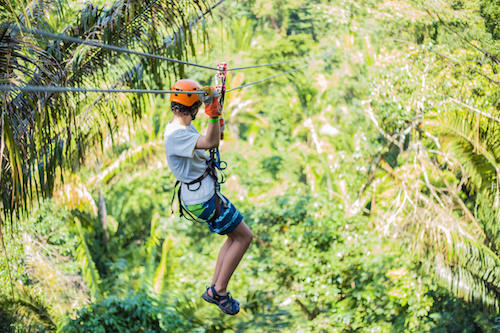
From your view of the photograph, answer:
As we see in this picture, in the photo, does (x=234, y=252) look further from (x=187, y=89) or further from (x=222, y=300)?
(x=187, y=89)

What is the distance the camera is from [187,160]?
9.43ft

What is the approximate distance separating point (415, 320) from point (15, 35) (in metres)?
6.17

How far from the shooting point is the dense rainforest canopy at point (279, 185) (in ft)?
14.1

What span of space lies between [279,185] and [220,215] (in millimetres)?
9430

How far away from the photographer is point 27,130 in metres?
3.97

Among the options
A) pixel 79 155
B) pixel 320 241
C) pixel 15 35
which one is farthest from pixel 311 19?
pixel 15 35

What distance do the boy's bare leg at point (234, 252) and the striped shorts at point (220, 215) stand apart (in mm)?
65

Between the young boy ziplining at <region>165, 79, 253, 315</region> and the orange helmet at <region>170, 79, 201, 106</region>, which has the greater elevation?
the orange helmet at <region>170, 79, 201, 106</region>

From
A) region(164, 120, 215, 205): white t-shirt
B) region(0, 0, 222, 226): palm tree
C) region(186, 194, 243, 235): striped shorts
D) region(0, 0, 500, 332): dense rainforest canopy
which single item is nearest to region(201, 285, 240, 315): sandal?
region(186, 194, 243, 235): striped shorts

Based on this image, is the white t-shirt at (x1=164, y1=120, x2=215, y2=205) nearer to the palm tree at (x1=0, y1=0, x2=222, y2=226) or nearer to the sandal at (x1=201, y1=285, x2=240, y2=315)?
the sandal at (x1=201, y1=285, x2=240, y2=315)

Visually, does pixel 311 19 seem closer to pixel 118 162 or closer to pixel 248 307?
pixel 118 162

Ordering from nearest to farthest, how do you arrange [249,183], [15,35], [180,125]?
[180,125]
[15,35]
[249,183]

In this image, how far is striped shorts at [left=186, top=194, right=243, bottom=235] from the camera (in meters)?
2.95

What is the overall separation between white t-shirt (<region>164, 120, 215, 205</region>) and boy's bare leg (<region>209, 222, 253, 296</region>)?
30 centimetres
